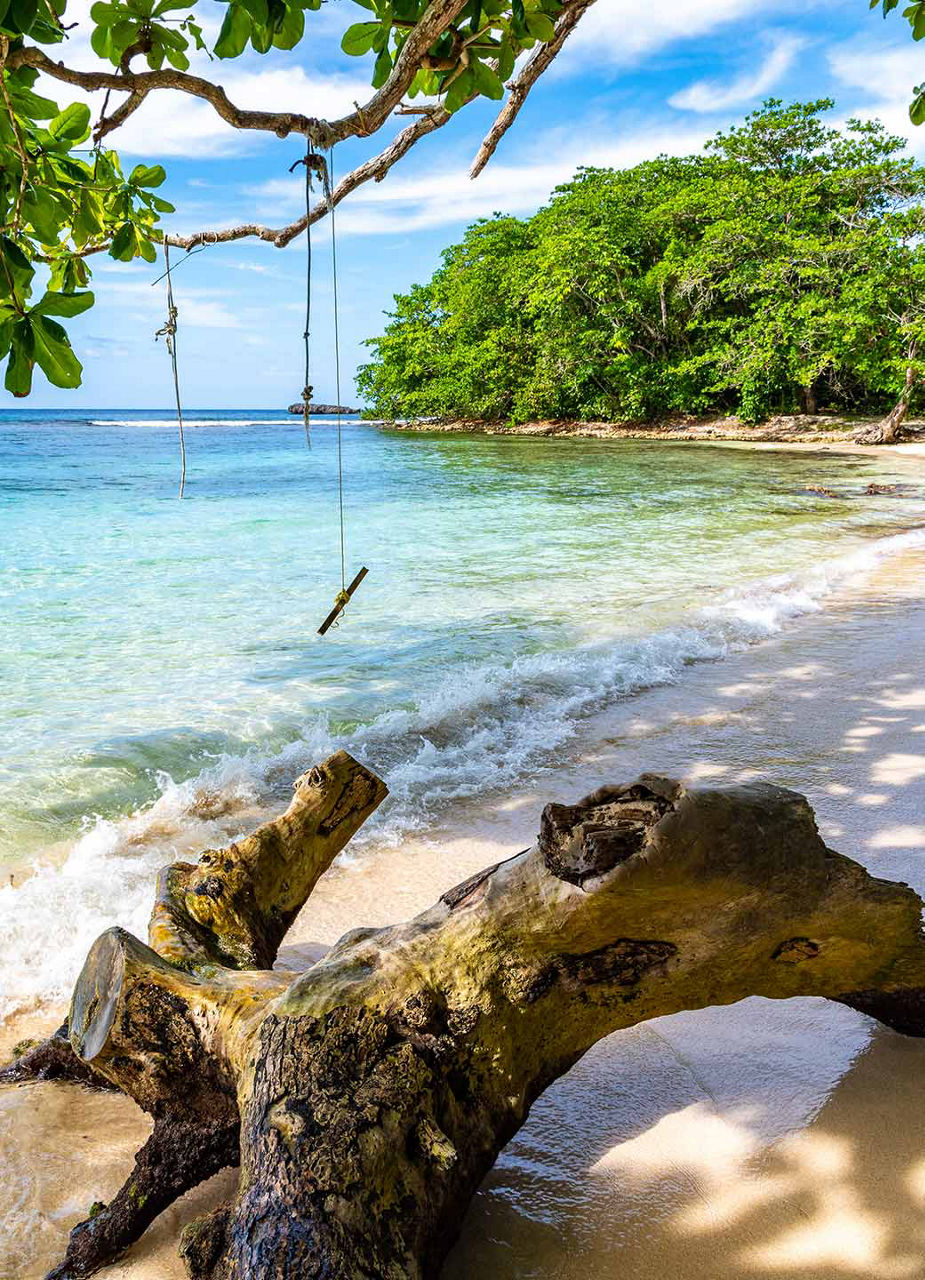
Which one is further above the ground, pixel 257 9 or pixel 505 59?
pixel 505 59

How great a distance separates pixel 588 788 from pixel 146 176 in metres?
3.05

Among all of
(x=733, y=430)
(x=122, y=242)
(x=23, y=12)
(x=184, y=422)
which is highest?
(x=184, y=422)

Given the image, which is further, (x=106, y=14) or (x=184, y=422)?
(x=184, y=422)

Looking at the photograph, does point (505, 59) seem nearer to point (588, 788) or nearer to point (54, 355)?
point (54, 355)

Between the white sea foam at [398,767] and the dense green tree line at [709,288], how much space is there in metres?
24.5

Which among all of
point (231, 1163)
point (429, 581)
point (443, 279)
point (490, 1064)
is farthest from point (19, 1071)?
point (443, 279)

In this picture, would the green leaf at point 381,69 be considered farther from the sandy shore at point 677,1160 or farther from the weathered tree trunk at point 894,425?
the weathered tree trunk at point 894,425

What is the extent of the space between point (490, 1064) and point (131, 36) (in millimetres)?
2395

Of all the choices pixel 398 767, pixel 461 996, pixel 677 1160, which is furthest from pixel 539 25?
pixel 398 767

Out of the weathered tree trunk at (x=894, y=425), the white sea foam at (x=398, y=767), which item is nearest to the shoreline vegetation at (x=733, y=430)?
the weathered tree trunk at (x=894, y=425)

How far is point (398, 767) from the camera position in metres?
4.59

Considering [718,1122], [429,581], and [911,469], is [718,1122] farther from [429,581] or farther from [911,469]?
[911,469]

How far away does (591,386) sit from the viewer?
39875 millimetres

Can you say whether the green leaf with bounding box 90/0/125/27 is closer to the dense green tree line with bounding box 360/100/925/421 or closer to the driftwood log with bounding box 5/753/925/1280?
the driftwood log with bounding box 5/753/925/1280
